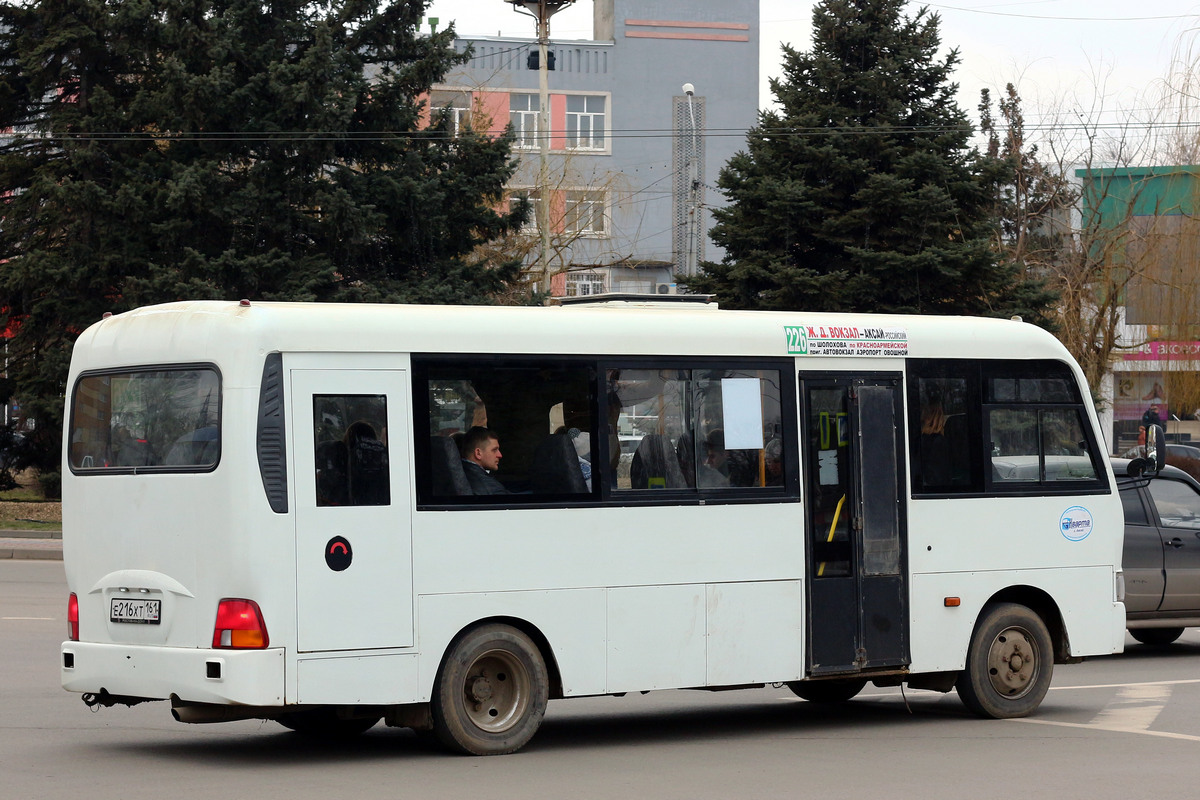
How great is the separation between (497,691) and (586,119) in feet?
174

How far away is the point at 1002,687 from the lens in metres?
11.0

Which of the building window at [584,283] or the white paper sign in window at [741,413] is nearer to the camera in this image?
the white paper sign in window at [741,413]

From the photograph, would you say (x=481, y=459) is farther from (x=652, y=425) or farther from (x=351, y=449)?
(x=652, y=425)

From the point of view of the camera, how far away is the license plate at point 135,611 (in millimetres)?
8484

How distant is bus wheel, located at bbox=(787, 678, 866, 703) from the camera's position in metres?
11.7

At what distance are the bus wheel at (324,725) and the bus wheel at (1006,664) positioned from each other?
13.5 feet

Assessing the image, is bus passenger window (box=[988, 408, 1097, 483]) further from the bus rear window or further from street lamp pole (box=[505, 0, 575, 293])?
street lamp pole (box=[505, 0, 575, 293])

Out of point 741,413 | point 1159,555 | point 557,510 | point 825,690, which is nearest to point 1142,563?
point 1159,555

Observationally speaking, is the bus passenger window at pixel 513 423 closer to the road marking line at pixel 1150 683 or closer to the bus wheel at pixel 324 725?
the bus wheel at pixel 324 725

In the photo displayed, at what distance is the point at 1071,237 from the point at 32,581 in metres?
29.2

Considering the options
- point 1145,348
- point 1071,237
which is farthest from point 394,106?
point 1145,348

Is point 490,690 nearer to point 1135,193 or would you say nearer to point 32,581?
point 32,581

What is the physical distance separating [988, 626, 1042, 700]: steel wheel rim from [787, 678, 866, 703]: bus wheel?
1068 mm

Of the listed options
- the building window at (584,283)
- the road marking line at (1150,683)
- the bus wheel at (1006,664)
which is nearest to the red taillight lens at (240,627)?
the bus wheel at (1006,664)
